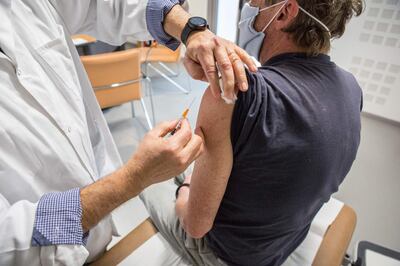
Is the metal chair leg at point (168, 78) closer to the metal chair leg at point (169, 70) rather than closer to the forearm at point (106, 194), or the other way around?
the metal chair leg at point (169, 70)

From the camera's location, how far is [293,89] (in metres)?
0.66

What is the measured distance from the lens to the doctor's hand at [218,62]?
0.60m

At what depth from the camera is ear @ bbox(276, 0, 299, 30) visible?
2.48 feet

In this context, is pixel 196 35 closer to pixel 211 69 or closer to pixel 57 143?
pixel 211 69

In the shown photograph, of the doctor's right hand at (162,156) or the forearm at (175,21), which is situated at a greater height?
the forearm at (175,21)

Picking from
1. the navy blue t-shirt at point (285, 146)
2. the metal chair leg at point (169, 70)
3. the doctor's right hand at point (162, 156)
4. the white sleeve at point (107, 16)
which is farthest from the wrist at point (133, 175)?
the metal chair leg at point (169, 70)

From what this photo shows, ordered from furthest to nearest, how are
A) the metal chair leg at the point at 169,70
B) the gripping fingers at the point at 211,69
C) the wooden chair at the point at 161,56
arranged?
the metal chair leg at the point at 169,70 < the wooden chair at the point at 161,56 < the gripping fingers at the point at 211,69

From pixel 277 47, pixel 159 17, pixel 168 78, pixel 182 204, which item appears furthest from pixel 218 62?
pixel 168 78

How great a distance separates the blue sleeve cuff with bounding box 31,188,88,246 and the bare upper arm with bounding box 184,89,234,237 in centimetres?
32

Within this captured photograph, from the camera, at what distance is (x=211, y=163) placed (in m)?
0.71

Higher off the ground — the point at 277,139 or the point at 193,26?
the point at 193,26

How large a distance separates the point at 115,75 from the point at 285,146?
1620 millimetres

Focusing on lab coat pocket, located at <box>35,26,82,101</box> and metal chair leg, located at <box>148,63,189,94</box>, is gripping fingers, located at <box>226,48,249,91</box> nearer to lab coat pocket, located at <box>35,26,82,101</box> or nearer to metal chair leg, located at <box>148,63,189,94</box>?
lab coat pocket, located at <box>35,26,82,101</box>

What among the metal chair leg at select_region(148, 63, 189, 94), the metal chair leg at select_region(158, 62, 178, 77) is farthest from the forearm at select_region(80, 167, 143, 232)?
the metal chair leg at select_region(158, 62, 178, 77)
